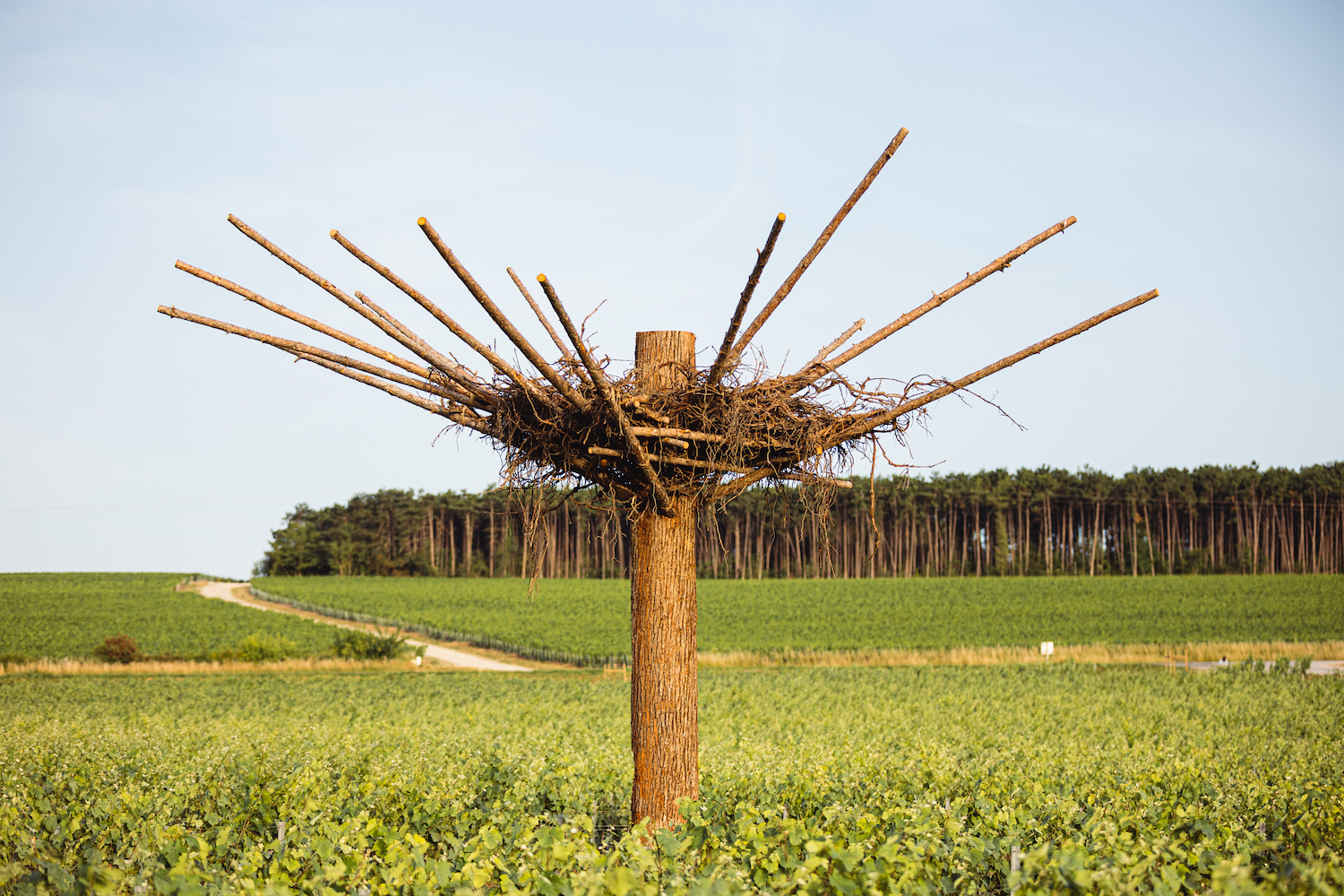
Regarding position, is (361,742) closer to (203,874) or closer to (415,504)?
(203,874)

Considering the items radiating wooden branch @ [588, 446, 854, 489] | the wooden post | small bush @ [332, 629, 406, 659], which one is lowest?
small bush @ [332, 629, 406, 659]

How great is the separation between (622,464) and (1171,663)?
1349 inches

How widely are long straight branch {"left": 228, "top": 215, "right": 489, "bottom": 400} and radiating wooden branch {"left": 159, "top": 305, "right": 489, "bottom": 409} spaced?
15 cm

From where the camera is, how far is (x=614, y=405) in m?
4.05

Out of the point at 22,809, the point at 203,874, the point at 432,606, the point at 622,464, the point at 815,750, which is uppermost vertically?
the point at 622,464

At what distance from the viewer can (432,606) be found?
59.6m

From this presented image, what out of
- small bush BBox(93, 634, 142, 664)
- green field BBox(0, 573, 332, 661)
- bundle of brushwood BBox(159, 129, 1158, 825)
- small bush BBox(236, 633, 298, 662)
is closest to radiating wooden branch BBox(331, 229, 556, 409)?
bundle of brushwood BBox(159, 129, 1158, 825)

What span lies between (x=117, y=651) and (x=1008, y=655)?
37.1 m

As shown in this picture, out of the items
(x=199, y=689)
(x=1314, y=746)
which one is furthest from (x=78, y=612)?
(x=1314, y=746)

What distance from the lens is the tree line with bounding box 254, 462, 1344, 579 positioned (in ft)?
280

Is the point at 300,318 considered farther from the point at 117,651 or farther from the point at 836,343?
the point at 117,651

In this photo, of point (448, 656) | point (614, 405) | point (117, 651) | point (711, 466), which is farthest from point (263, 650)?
point (614, 405)

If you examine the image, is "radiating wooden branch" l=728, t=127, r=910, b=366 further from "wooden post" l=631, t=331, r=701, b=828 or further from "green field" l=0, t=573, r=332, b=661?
"green field" l=0, t=573, r=332, b=661

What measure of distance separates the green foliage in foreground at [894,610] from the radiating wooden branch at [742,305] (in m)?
35.2
